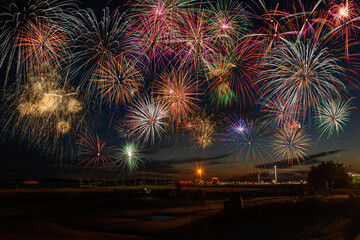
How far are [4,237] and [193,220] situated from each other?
30.3 feet

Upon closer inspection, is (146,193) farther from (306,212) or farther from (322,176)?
(322,176)

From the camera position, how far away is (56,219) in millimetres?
17781

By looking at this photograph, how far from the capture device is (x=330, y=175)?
5625 centimetres

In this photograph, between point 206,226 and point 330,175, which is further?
point 330,175

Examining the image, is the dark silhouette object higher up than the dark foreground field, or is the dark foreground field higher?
the dark silhouette object

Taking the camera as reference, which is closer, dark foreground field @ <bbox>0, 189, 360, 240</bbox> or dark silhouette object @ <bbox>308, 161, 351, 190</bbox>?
dark foreground field @ <bbox>0, 189, 360, 240</bbox>

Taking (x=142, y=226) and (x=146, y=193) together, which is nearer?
(x=142, y=226)

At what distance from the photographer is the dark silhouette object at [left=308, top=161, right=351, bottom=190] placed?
56.9 metres

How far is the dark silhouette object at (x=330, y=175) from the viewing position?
187 feet

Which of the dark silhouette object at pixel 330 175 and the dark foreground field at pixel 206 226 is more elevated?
the dark silhouette object at pixel 330 175

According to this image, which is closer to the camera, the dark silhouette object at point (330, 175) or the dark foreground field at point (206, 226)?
the dark foreground field at point (206, 226)

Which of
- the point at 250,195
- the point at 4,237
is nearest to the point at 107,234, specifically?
the point at 4,237

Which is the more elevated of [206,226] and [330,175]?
[330,175]

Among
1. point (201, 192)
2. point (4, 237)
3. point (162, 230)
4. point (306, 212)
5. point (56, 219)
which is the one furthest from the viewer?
point (201, 192)
